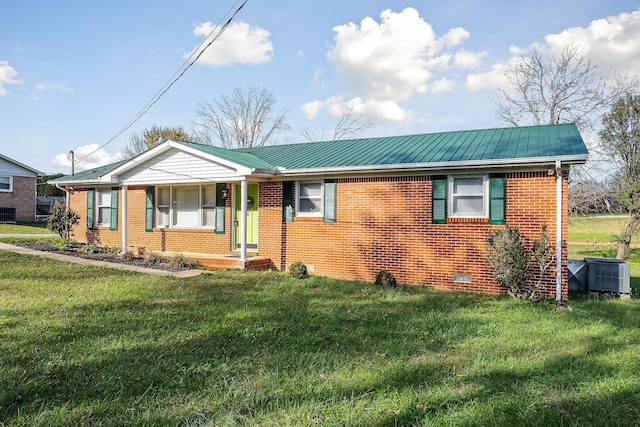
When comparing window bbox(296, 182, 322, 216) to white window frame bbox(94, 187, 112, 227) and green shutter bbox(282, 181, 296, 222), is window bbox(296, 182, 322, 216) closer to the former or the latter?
green shutter bbox(282, 181, 296, 222)

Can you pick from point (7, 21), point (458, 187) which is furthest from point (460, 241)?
point (7, 21)

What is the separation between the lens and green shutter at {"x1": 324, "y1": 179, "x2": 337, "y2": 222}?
10789 mm

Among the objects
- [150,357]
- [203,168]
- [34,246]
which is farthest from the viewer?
[34,246]

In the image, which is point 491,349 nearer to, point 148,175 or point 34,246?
point 148,175

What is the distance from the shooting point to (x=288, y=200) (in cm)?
1138

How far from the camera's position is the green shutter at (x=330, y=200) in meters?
10.8

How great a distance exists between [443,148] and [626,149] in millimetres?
14415

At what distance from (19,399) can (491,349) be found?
472 centimetres

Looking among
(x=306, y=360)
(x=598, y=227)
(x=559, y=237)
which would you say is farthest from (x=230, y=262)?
(x=598, y=227)

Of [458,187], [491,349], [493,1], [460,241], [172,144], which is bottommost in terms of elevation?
[491,349]

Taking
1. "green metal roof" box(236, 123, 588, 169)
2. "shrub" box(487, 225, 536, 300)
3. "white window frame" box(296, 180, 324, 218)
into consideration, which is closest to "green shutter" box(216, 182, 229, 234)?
"green metal roof" box(236, 123, 588, 169)

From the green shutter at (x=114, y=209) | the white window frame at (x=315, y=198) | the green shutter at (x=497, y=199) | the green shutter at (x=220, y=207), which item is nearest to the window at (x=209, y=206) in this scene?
the green shutter at (x=220, y=207)

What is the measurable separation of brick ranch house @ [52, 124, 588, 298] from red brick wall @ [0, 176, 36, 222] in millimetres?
17020

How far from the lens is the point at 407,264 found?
9.90m
